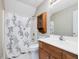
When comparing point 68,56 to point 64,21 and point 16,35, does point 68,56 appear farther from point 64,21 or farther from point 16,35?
point 16,35

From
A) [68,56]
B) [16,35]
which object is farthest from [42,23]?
[68,56]

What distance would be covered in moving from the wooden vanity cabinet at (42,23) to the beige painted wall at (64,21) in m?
0.58

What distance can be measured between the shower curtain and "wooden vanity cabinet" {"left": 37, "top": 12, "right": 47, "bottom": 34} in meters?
0.93

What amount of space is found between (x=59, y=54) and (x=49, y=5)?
174cm

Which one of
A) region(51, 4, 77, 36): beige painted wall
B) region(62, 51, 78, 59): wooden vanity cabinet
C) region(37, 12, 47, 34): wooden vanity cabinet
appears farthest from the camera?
region(37, 12, 47, 34): wooden vanity cabinet

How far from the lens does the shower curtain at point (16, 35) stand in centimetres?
194

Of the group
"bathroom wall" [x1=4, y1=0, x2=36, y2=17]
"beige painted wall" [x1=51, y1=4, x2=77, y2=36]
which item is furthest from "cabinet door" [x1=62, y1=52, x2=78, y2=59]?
"bathroom wall" [x1=4, y1=0, x2=36, y2=17]

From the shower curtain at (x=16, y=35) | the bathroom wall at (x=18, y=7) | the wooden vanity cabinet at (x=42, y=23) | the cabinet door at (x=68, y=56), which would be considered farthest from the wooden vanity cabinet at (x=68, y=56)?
the wooden vanity cabinet at (x=42, y=23)

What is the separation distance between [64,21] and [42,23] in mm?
1085

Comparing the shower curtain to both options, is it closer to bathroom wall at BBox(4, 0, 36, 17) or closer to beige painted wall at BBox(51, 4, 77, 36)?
bathroom wall at BBox(4, 0, 36, 17)

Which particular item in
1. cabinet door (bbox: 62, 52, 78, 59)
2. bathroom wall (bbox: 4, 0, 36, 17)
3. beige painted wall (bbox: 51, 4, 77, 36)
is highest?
bathroom wall (bbox: 4, 0, 36, 17)

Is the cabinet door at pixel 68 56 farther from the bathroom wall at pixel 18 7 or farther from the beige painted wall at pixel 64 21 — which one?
the bathroom wall at pixel 18 7

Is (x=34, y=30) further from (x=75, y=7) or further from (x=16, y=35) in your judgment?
(x=75, y=7)

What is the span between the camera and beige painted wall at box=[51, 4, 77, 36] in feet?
6.10
